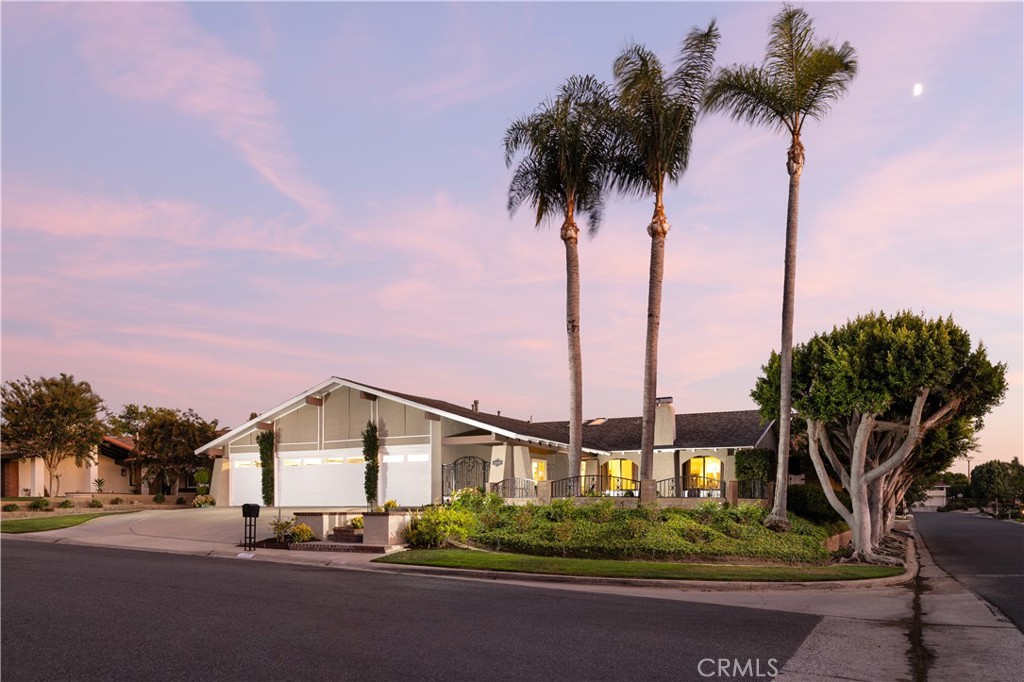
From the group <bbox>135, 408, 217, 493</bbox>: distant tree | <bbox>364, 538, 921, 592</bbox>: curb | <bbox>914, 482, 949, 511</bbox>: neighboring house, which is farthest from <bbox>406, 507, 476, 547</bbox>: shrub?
<bbox>914, 482, 949, 511</bbox>: neighboring house

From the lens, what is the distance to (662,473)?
44.3 meters

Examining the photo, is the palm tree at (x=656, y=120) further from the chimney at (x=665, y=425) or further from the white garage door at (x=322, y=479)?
the white garage door at (x=322, y=479)

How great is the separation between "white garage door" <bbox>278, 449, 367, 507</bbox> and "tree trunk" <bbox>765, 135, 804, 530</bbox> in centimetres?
2082

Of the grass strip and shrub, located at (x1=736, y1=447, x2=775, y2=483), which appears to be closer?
the grass strip

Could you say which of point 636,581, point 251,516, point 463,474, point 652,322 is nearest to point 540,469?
point 463,474

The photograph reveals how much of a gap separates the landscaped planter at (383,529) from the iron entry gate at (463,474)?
40.3 feet

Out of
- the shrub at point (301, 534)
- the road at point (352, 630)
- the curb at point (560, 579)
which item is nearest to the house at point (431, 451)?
the shrub at point (301, 534)

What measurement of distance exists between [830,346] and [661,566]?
10984 mm

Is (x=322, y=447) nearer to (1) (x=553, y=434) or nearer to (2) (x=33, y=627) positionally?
(1) (x=553, y=434)

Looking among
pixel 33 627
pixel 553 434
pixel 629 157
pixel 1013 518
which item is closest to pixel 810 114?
pixel 629 157

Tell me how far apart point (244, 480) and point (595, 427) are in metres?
20.7

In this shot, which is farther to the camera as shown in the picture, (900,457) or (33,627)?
(900,457)

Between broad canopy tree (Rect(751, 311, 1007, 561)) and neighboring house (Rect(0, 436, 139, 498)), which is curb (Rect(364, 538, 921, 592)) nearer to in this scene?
broad canopy tree (Rect(751, 311, 1007, 561))

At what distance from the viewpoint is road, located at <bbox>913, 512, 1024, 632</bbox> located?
17.9 metres
